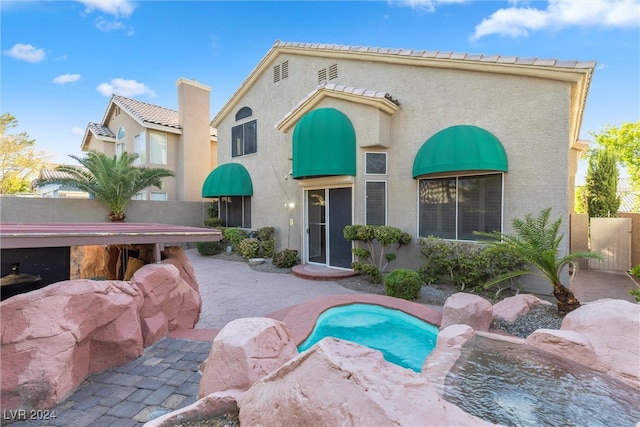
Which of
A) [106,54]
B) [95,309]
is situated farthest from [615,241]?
[106,54]

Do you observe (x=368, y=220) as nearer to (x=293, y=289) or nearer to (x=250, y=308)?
(x=293, y=289)

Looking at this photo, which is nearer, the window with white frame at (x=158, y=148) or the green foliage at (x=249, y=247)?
the green foliage at (x=249, y=247)

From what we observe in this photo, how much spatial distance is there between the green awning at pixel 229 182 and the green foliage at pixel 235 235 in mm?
2332

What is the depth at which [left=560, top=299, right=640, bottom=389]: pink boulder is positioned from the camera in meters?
4.68

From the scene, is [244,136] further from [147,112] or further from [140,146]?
[147,112]

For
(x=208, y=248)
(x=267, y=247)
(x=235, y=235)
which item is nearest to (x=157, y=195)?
(x=208, y=248)

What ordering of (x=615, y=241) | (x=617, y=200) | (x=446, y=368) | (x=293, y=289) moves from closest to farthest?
1. (x=446, y=368)
2. (x=293, y=289)
3. (x=615, y=241)
4. (x=617, y=200)

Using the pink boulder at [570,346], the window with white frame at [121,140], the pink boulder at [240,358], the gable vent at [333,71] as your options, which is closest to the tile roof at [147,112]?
the window with white frame at [121,140]

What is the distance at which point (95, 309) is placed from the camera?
435 centimetres

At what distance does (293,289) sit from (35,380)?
780cm

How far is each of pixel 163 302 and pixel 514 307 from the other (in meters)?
8.67

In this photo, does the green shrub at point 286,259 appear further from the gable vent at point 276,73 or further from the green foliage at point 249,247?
the gable vent at point 276,73

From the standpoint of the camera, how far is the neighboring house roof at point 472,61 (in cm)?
896

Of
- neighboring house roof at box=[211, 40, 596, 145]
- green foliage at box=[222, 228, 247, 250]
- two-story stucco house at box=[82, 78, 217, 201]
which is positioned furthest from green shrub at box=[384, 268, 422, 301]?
two-story stucco house at box=[82, 78, 217, 201]
